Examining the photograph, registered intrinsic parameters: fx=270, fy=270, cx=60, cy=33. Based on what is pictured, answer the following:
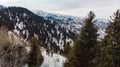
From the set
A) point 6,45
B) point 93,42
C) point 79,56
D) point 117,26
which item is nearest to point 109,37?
point 117,26

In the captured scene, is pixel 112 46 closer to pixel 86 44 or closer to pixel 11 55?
pixel 86 44

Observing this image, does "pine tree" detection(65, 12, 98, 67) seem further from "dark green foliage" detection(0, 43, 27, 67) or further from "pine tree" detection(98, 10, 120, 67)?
"dark green foliage" detection(0, 43, 27, 67)

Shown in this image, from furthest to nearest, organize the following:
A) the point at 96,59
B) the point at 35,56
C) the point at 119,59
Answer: the point at 35,56, the point at 96,59, the point at 119,59

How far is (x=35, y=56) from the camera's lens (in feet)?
178

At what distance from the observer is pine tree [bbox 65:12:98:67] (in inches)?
1181

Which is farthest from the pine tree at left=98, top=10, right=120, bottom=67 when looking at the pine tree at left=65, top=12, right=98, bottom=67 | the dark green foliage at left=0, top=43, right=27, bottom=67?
the dark green foliage at left=0, top=43, right=27, bottom=67

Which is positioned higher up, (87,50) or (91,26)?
(91,26)

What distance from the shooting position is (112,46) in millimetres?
25297

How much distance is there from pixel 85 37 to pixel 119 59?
5970 millimetres

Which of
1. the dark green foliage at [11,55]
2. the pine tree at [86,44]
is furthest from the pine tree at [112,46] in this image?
the dark green foliage at [11,55]

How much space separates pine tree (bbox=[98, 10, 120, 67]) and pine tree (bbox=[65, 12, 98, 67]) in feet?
10.7

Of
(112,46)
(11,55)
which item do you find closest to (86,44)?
(112,46)

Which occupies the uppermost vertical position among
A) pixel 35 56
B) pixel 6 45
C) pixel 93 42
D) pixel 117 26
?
pixel 117 26

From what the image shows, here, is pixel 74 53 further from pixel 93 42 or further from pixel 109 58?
pixel 109 58
